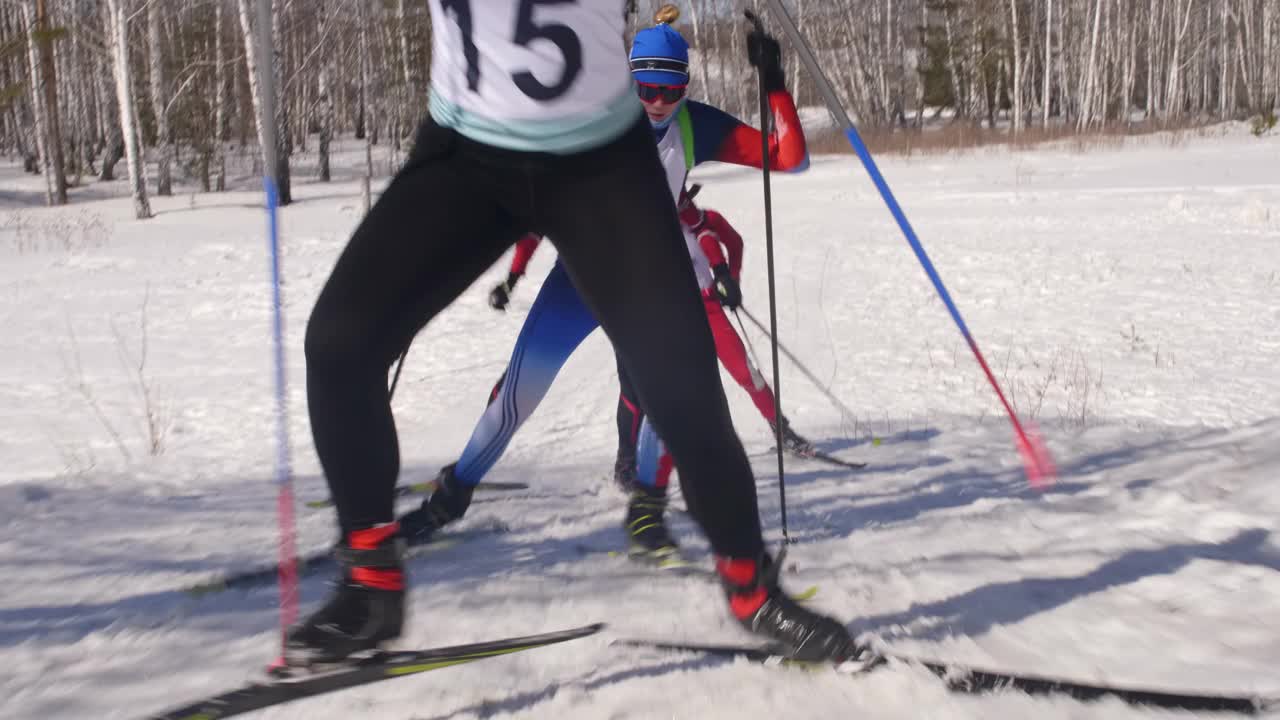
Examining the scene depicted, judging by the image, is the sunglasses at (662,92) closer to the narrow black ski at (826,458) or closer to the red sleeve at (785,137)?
the red sleeve at (785,137)

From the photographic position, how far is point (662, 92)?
3.16 meters

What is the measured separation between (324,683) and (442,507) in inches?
52.6

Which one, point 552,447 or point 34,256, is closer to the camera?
point 552,447

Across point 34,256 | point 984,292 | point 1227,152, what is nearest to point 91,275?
point 34,256

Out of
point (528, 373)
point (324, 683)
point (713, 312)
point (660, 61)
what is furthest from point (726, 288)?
point (324, 683)

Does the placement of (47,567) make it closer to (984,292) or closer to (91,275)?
(984,292)

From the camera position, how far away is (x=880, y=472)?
391cm

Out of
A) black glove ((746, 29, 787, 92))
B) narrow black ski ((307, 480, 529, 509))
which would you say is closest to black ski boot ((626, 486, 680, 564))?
narrow black ski ((307, 480, 529, 509))

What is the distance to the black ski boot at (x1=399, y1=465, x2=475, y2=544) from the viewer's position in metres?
3.03

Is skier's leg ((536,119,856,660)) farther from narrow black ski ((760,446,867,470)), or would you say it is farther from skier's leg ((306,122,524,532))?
narrow black ski ((760,446,867,470))

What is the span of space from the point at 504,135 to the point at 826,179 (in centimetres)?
2061

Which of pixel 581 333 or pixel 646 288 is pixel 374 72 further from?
pixel 646 288

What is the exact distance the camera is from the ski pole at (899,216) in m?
2.54

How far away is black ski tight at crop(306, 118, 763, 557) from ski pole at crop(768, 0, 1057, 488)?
0.89 m
